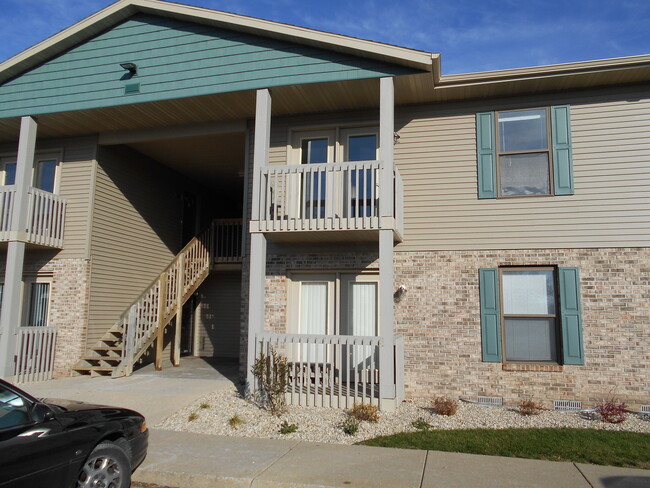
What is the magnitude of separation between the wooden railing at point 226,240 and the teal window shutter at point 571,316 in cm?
861

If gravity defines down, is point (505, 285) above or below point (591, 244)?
below

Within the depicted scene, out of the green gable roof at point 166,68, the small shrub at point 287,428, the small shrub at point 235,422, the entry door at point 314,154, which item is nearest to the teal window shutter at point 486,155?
the green gable roof at point 166,68

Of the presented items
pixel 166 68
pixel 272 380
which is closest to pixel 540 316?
pixel 272 380

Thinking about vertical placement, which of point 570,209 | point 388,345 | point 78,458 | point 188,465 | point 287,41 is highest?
point 287,41

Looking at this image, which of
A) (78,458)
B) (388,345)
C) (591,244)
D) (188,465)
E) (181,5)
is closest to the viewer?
(78,458)

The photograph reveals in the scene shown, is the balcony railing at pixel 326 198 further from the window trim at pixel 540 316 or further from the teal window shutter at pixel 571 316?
the teal window shutter at pixel 571 316

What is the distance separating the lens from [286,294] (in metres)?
10.8

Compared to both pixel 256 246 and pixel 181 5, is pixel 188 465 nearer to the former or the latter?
pixel 256 246

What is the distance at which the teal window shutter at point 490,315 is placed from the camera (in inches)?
378

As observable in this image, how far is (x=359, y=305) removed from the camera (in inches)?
416

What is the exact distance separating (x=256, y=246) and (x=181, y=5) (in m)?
4.96

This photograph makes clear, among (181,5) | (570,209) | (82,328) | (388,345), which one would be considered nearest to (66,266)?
(82,328)

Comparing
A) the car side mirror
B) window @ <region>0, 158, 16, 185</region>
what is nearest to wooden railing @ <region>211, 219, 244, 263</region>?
window @ <region>0, 158, 16, 185</region>

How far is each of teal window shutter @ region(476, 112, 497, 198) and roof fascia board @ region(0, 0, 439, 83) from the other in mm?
1706
